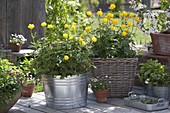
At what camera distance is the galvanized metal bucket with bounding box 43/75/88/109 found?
13.2 ft

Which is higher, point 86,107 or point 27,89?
point 27,89

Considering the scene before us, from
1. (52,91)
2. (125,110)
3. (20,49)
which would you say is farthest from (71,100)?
(20,49)

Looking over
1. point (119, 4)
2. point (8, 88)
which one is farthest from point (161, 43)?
point (119, 4)

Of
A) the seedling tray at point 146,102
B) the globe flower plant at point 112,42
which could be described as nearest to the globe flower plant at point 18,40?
the globe flower plant at point 112,42

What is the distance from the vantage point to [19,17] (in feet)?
20.0

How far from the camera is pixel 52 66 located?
4016 mm

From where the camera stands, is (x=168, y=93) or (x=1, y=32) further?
(x=1, y=32)

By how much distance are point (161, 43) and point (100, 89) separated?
34.7 inches

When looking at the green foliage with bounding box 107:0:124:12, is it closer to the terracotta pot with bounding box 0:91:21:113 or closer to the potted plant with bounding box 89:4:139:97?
the potted plant with bounding box 89:4:139:97

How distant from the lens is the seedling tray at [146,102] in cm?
404

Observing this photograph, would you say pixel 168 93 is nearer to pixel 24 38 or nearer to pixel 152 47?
pixel 152 47

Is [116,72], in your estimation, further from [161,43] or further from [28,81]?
[28,81]

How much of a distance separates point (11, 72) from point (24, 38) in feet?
6.77

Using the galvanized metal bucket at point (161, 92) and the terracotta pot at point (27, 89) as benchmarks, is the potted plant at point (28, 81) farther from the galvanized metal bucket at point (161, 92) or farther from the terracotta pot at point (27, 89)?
the galvanized metal bucket at point (161, 92)
